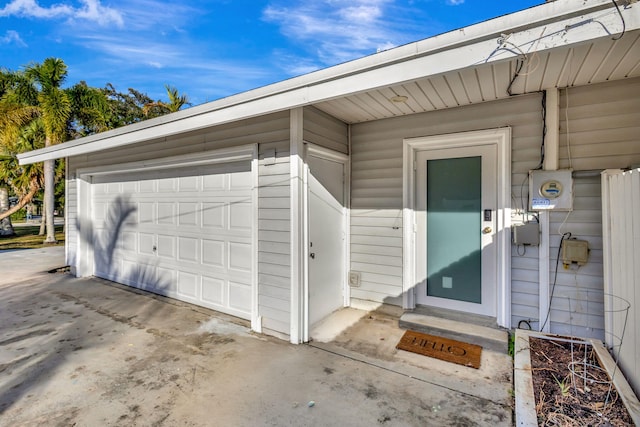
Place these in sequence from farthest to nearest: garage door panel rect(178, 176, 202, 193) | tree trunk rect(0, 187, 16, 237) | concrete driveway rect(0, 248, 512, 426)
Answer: tree trunk rect(0, 187, 16, 237), garage door panel rect(178, 176, 202, 193), concrete driveway rect(0, 248, 512, 426)

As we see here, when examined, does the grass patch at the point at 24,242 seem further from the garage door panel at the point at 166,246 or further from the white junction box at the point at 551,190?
the white junction box at the point at 551,190

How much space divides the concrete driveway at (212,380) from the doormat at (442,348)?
10cm

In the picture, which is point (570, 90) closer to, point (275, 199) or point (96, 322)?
point (275, 199)

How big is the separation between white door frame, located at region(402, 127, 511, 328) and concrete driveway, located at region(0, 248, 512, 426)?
58 cm

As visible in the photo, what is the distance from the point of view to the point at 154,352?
287 centimetres

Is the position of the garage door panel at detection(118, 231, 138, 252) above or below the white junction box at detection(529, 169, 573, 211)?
below

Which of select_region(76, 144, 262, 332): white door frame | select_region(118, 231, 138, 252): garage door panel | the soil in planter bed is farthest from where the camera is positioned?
select_region(118, 231, 138, 252): garage door panel

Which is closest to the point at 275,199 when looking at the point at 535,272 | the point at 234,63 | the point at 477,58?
the point at 477,58

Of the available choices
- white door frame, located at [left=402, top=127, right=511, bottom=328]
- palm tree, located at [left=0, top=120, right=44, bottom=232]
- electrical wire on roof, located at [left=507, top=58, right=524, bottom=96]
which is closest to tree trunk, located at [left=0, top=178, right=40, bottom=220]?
palm tree, located at [left=0, top=120, right=44, bottom=232]

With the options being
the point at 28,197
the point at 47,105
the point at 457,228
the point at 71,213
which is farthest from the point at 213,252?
the point at 28,197

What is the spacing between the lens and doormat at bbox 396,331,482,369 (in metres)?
2.62

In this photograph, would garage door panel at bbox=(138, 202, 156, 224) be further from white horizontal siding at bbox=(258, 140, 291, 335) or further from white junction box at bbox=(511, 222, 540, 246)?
white junction box at bbox=(511, 222, 540, 246)

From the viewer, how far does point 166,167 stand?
4.48 metres

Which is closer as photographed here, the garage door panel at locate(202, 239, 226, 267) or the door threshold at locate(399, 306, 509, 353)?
the door threshold at locate(399, 306, 509, 353)
